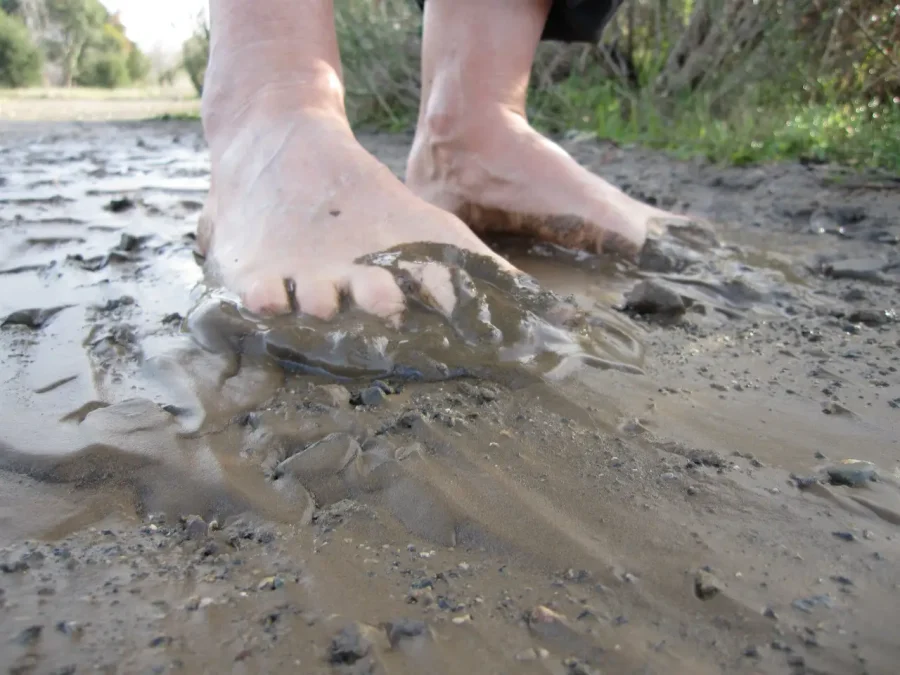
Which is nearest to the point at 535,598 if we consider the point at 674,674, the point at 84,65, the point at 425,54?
the point at 674,674

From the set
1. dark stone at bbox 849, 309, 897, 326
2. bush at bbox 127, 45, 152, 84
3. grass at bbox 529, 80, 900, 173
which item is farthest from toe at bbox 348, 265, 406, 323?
bush at bbox 127, 45, 152, 84

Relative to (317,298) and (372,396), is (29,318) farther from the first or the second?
(372,396)

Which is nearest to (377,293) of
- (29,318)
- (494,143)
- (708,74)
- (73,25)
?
(29,318)

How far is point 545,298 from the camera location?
4.19ft

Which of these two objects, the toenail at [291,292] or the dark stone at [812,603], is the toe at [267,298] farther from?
the dark stone at [812,603]

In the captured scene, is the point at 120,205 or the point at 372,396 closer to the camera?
the point at 372,396

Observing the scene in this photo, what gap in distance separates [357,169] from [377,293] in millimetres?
350

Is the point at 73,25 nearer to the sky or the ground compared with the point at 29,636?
nearer to the sky

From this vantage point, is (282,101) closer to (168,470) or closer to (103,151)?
(168,470)

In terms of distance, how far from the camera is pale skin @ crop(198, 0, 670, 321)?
1.31 meters

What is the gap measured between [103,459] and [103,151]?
3587 mm

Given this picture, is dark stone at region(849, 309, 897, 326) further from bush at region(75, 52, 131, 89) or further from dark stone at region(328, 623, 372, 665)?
bush at region(75, 52, 131, 89)

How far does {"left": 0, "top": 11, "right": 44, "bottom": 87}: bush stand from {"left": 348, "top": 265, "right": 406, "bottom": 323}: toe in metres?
5.15

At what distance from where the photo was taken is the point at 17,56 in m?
7.07
